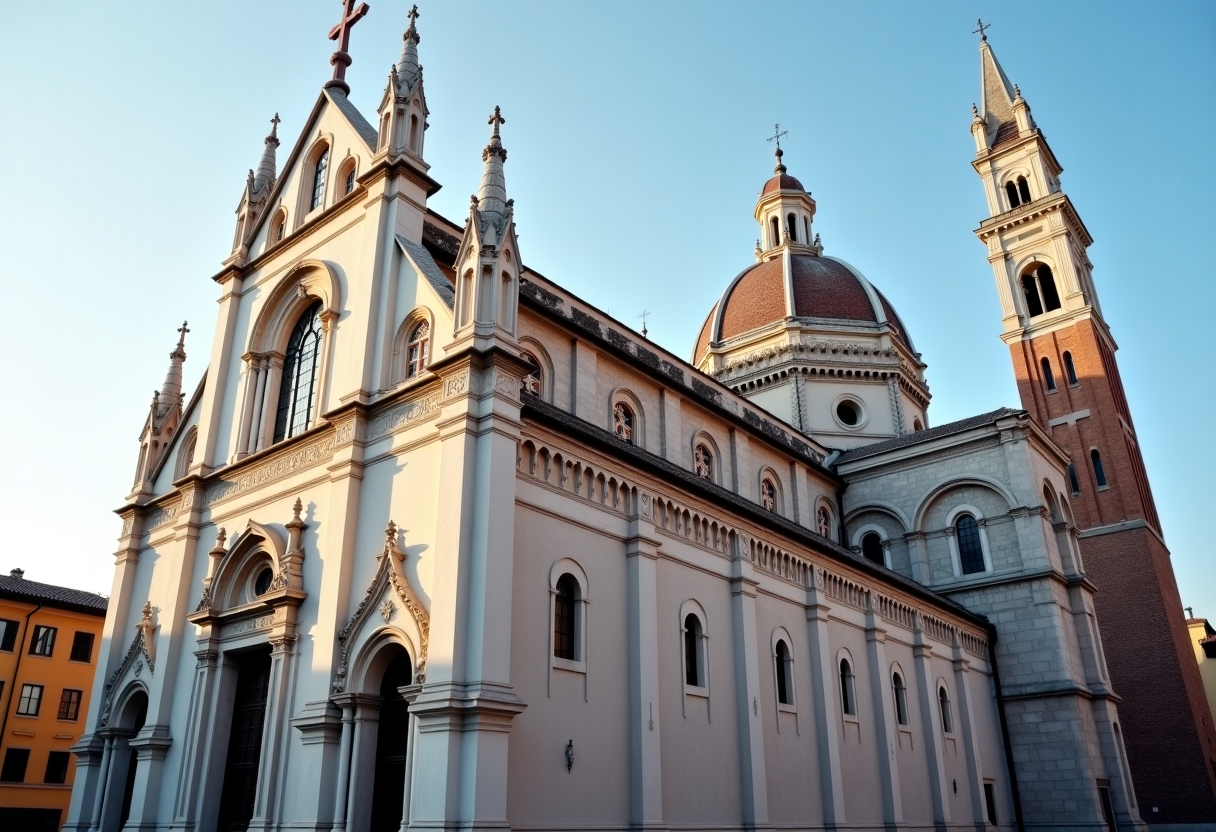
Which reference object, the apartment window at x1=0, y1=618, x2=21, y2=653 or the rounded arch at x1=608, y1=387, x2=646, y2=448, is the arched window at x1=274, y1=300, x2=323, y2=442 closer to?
the rounded arch at x1=608, y1=387, x2=646, y2=448

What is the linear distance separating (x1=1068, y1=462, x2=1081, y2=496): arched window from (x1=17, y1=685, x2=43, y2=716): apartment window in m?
43.0

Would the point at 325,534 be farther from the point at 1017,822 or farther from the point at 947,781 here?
the point at 1017,822

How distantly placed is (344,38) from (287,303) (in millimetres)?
8028

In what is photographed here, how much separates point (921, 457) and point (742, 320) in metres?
13.7

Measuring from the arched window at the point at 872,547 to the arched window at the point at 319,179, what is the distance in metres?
22.4

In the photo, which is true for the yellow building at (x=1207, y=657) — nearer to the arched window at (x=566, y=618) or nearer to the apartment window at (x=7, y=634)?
the arched window at (x=566, y=618)

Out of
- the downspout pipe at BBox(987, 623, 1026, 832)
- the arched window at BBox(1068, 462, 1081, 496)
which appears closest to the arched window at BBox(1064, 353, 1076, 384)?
the arched window at BBox(1068, 462, 1081, 496)

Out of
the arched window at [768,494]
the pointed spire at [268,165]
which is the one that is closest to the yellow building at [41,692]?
the pointed spire at [268,165]

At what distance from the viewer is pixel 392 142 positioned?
814 inches

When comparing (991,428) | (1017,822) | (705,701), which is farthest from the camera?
(991,428)

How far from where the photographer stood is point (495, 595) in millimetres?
14914

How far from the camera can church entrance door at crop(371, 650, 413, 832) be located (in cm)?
1563

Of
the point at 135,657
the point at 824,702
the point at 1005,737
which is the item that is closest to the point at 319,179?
the point at 135,657

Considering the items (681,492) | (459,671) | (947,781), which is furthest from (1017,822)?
(459,671)
